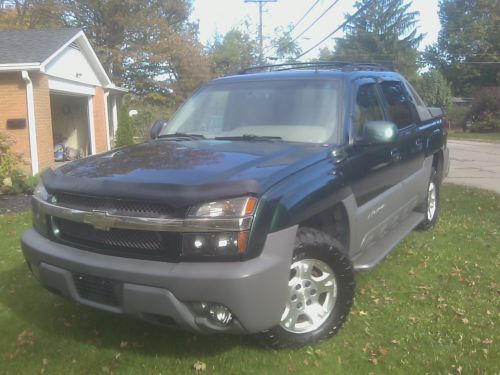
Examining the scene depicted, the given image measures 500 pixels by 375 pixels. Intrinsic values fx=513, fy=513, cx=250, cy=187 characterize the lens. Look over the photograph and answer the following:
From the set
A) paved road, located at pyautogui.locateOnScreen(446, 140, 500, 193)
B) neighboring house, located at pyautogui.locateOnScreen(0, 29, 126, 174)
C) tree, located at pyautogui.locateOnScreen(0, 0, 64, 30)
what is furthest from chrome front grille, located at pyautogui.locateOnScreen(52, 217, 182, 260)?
tree, located at pyautogui.locateOnScreen(0, 0, 64, 30)

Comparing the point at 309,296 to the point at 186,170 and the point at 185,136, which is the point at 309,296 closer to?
the point at 186,170

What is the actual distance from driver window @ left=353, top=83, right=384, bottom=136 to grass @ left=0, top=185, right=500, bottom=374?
4.89ft

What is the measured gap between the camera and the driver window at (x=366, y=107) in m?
4.20

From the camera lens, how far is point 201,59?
140ft

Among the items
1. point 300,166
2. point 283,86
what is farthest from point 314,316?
point 283,86

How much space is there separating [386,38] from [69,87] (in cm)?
4894

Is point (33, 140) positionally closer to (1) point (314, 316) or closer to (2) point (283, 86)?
(2) point (283, 86)

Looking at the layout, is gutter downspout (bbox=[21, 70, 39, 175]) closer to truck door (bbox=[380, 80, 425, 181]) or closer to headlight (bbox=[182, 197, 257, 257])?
truck door (bbox=[380, 80, 425, 181])

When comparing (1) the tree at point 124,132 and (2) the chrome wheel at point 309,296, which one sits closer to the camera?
(2) the chrome wheel at point 309,296

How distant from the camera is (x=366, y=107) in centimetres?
449

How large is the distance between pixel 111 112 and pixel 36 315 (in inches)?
831

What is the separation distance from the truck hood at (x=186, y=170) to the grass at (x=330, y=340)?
1150 millimetres

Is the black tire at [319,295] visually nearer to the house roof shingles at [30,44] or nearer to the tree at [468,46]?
the house roof shingles at [30,44]

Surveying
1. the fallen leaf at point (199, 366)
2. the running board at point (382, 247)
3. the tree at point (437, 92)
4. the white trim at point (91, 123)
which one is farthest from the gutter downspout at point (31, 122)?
the tree at point (437, 92)
